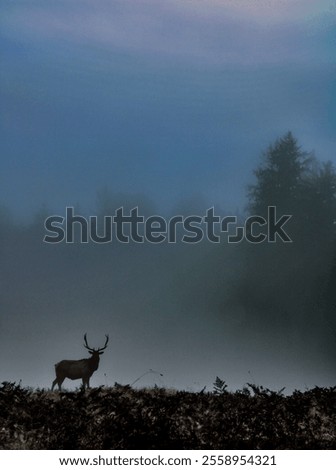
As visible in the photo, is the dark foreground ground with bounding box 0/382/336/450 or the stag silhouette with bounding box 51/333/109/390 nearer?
the dark foreground ground with bounding box 0/382/336/450

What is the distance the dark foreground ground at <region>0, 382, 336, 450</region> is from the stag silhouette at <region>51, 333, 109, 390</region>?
11.0 feet

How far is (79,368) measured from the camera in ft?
42.3

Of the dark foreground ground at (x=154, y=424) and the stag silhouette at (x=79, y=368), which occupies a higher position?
the stag silhouette at (x=79, y=368)

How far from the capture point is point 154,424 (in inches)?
315

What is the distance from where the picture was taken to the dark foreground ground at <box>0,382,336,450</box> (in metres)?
7.83

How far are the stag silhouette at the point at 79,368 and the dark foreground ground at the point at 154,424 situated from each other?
3.37 meters

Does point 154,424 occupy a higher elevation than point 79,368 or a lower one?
lower

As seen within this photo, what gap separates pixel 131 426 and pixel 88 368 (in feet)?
17.4

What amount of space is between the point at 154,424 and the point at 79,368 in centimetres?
515

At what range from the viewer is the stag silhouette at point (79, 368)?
12.3 meters

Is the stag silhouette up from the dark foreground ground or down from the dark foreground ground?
up

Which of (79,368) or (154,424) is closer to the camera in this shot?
(154,424)
